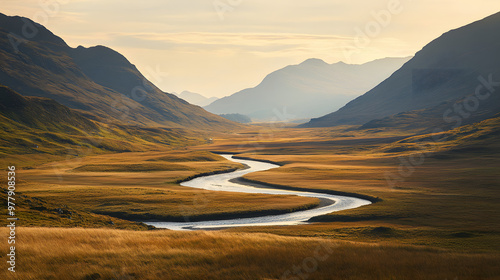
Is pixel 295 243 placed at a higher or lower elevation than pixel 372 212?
higher

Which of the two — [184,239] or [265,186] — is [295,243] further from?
[265,186]

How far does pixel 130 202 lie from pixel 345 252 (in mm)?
56608

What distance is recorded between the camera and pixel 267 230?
56.4 meters

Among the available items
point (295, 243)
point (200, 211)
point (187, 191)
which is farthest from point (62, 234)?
point (187, 191)

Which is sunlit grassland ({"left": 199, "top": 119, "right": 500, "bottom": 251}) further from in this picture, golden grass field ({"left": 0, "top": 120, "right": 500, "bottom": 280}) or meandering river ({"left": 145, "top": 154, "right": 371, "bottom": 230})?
meandering river ({"left": 145, "top": 154, "right": 371, "bottom": 230})

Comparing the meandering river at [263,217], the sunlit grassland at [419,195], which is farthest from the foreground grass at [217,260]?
the meandering river at [263,217]

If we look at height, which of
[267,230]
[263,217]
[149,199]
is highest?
[149,199]

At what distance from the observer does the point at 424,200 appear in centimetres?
7988

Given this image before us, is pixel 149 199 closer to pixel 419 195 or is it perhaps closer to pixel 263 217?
pixel 263 217

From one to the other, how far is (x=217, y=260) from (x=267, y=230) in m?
29.2

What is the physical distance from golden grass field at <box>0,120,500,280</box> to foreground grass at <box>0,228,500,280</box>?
7cm

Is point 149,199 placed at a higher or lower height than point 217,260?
lower

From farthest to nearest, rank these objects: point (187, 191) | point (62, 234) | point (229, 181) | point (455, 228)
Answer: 1. point (229, 181)
2. point (187, 191)
3. point (455, 228)
4. point (62, 234)

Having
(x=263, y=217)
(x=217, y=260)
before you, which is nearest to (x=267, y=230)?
(x=263, y=217)
